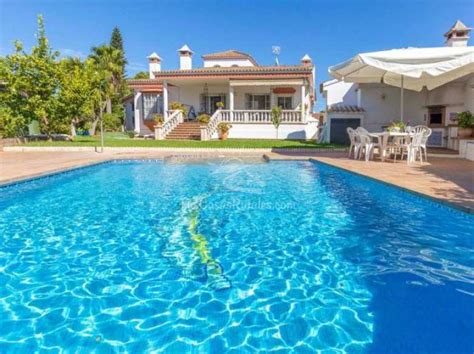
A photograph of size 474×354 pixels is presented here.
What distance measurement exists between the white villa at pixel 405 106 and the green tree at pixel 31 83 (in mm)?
15231

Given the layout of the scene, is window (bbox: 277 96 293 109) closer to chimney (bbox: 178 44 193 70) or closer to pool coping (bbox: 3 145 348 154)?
pool coping (bbox: 3 145 348 154)

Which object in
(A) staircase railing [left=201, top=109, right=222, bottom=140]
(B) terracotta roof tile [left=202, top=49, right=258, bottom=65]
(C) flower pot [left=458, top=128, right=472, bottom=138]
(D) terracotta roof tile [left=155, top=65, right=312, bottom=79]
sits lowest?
(C) flower pot [left=458, top=128, right=472, bottom=138]

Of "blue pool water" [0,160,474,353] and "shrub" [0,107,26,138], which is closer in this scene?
"blue pool water" [0,160,474,353]

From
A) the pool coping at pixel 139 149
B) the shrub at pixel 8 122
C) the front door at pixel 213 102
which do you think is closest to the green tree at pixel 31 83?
the shrub at pixel 8 122

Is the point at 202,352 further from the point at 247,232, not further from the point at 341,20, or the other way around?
the point at 341,20

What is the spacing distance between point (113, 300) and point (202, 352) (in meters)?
1.12

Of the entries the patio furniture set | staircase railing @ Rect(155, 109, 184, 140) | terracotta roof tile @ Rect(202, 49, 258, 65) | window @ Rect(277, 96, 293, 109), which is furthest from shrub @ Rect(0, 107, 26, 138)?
terracotta roof tile @ Rect(202, 49, 258, 65)

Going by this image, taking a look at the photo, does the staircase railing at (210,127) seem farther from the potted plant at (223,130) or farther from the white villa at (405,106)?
the white villa at (405,106)

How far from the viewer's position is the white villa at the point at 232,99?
21203mm

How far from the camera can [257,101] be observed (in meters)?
24.5

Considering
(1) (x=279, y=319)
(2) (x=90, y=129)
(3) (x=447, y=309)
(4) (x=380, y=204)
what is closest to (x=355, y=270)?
(3) (x=447, y=309)

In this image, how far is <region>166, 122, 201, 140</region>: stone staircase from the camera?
20.7m

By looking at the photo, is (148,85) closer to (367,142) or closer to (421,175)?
(367,142)

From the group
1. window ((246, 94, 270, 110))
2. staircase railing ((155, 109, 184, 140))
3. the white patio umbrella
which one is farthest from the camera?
window ((246, 94, 270, 110))
